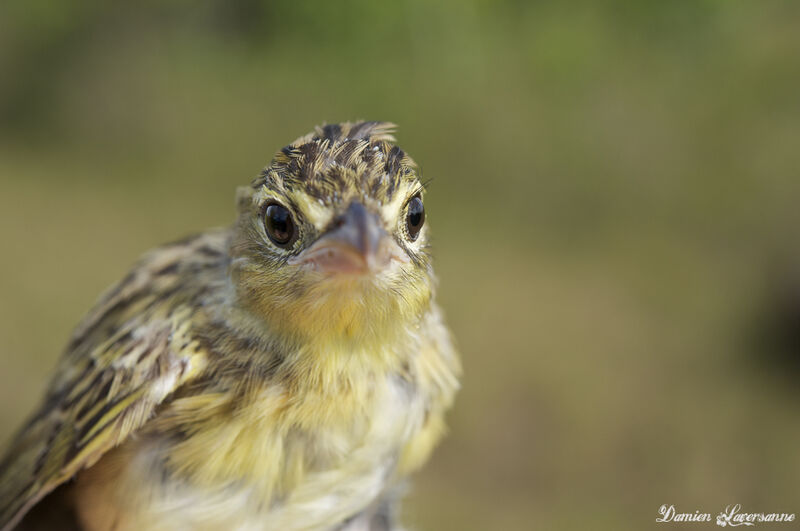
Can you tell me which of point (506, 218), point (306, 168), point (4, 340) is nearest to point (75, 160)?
point (4, 340)

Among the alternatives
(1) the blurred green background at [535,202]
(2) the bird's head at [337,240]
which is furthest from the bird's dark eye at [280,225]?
(1) the blurred green background at [535,202]

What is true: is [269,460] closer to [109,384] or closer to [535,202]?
[109,384]

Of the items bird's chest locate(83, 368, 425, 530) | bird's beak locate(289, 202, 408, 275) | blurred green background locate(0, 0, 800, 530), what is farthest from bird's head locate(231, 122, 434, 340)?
blurred green background locate(0, 0, 800, 530)

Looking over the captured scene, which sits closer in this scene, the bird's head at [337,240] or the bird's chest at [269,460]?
the bird's head at [337,240]

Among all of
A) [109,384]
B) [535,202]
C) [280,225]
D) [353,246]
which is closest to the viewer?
[353,246]

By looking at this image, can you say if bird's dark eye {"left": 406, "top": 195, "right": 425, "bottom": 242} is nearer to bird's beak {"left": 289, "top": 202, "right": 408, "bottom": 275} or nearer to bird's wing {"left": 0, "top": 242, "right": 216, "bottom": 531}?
bird's beak {"left": 289, "top": 202, "right": 408, "bottom": 275}

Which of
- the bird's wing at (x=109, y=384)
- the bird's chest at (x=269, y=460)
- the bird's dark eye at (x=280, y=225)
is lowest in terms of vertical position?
the bird's chest at (x=269, y=460)

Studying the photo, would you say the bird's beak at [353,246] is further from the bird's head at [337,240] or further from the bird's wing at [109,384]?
the bird's wing at [109,384]

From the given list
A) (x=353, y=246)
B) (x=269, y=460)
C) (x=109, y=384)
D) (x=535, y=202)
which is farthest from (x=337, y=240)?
(x=535, y=202)
